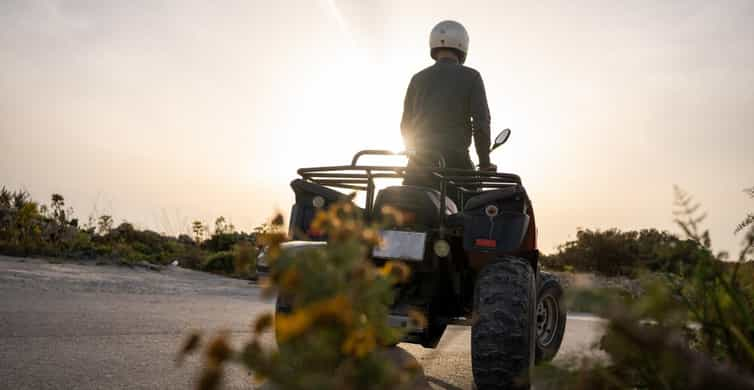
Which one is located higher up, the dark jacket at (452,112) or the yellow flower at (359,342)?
the dark jacket at (452,112)

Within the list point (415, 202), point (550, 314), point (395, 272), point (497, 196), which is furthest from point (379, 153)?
point (395, 272)

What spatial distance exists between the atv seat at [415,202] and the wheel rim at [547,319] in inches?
49.8

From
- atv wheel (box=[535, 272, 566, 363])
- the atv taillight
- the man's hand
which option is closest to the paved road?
the atv taillight

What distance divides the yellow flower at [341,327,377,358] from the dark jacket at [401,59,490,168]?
4730 mm

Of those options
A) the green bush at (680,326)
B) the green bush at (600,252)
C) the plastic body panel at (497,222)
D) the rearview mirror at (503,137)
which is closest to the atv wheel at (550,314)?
the plastic body panel at (497,222)

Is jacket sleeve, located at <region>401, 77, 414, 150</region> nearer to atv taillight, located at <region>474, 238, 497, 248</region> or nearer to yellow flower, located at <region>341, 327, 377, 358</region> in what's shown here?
atv taillight, located at <region>474, 238, 497, 248</region>

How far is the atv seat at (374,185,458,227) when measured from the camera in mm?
4211

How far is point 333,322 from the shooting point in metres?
0.85

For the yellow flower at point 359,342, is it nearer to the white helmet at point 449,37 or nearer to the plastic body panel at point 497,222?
the plastic body panel at point 497,222

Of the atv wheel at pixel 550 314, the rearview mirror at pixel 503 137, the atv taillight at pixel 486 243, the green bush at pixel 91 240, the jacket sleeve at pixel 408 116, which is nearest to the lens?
the atv taillight at pixel 486 243

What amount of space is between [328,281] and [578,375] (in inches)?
31.8

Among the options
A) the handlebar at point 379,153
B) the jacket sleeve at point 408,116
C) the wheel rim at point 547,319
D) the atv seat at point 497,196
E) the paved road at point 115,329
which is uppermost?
the jacket sleeve at point 408,116

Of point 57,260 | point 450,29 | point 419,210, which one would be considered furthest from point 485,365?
point 57,260

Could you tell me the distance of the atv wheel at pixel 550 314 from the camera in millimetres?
4904
